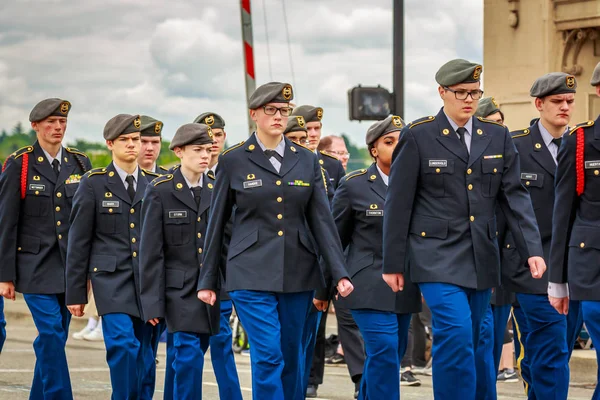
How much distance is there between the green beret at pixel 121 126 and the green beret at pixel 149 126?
1.34m

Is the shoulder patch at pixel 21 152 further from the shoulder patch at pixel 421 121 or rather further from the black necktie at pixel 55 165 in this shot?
the shoulder patch at pixel 421 121

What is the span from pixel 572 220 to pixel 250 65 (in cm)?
841

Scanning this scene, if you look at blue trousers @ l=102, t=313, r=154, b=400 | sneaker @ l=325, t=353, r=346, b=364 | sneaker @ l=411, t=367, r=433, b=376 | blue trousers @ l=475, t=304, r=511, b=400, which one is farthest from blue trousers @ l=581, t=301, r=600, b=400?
sneaker @ l=325, t=353, r=346, b=364

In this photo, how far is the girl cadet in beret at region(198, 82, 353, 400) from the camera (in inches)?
348

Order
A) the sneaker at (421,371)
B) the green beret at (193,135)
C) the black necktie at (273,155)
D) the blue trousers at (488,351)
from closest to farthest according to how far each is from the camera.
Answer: the black necktie at (273,155) < the blue trousers at (488,351) < the green beret at (193,135) < the sneaker at (421,371)

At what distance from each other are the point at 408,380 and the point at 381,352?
12.0 ft

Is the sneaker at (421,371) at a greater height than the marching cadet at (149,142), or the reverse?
the marching cadet at (149,142)

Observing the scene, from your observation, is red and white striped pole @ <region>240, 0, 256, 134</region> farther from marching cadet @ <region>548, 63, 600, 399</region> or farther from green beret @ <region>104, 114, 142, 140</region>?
marching cadet @ <region>548, 63, 600, 399</region>

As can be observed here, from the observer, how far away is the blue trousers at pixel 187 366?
9.48 metres

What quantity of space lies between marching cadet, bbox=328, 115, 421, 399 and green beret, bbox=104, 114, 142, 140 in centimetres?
153

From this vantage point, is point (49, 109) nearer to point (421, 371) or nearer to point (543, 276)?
point (543, 276)

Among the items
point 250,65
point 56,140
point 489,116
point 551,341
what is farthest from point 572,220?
point 250,65

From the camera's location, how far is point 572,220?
8438 millimetres

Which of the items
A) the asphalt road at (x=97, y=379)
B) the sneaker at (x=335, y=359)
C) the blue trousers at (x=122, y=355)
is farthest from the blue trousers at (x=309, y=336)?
the sneaker at (x=335, y=359)
